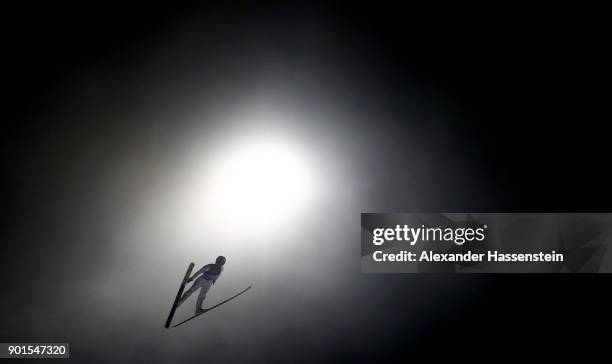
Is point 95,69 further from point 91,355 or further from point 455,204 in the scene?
point 455,204

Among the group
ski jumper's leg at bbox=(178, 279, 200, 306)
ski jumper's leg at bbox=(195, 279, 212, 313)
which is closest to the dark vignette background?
ski jumper's leg at bbox=(195, 279, 212, 313)

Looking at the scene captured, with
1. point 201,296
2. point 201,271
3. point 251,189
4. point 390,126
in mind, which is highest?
point 390,126

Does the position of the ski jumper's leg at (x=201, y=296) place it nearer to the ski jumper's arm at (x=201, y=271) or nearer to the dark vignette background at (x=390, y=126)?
the ski jumper's arm at (x=201, y=271)

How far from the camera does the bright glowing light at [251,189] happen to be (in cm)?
347

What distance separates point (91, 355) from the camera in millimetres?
3326

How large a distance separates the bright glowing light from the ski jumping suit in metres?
0.25

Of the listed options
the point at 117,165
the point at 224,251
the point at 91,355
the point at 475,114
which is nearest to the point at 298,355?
the point at 224,251

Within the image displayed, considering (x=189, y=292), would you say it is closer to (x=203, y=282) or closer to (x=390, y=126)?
(x=203, y=282)

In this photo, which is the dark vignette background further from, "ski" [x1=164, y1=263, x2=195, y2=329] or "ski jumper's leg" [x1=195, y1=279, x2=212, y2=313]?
"ski" [x1=164, y1=263, x2=195, y2=329]

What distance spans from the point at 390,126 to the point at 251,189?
3.60ft

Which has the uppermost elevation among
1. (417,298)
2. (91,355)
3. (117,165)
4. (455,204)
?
(117,165)

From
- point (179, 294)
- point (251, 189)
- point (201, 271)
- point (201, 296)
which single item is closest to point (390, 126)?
point (251, 189)

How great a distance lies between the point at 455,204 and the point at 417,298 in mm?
716

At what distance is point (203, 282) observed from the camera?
134 inches
